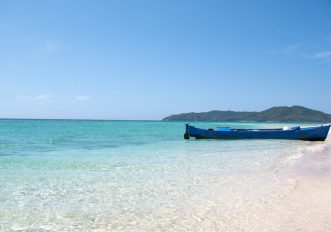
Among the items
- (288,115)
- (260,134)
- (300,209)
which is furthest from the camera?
(288,115)

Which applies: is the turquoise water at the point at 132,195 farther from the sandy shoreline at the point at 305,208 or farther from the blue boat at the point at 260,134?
the blue boat at the point at 260,134

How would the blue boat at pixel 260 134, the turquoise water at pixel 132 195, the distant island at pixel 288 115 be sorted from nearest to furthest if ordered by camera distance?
the turquoise water at pixel 132 195 < the blue boat at pixel 260 134 < the distant island at pixel 288 115

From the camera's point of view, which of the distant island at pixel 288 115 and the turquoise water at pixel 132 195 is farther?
the distant island at pixel 288 115

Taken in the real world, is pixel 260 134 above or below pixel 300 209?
above

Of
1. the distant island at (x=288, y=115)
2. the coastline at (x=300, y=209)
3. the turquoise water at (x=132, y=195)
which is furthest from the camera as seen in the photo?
the distant island at (x=288, y=115)

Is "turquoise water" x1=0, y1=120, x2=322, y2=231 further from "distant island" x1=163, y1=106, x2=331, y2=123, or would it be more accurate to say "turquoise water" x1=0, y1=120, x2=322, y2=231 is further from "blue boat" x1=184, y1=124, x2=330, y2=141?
"distant island" x1=163, y1=106, x2=331, y2=123

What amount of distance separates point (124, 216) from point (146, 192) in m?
1.82

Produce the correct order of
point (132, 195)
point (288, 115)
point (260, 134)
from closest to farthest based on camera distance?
point (132, 195)
point (260, 134)
point (288, 115)

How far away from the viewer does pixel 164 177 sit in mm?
9555

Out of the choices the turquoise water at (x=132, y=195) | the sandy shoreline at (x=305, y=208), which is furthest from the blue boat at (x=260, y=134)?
the sandy shoreline at (x=305, y=208)

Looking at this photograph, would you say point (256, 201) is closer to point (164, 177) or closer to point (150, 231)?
point (150, 231)

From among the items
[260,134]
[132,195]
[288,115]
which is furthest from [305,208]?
[288,115]

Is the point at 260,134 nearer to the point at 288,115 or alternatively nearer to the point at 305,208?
the point at 305,208

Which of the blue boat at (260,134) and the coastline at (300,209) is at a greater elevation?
the blue boat at (260,134)
